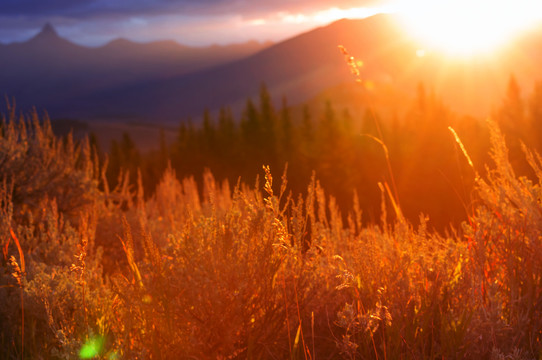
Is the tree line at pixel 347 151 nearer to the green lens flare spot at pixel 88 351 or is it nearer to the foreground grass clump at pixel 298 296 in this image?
the foreground grass clump at pixel 298 296

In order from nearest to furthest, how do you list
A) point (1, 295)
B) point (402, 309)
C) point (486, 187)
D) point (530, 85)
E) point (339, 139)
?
1. point (402, 309)
2. point (486, 187)
3. point (1, 295)
4. point (339, 139)
5. point (530, 85)

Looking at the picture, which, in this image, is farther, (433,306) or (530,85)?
(530,85)

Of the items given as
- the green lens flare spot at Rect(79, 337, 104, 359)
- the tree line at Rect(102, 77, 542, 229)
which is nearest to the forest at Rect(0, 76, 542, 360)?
the green lens flare spot at Rect(79, 337, 104, 359)

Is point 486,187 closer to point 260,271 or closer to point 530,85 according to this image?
point 260,271

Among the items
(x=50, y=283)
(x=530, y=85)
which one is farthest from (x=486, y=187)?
(x=530, y=85)

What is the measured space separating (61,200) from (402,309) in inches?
222

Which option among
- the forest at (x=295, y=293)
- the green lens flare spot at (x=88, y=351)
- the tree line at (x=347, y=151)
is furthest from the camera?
the tree line at (x=347, y=151)

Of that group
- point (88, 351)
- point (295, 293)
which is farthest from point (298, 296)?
point (88, 351)

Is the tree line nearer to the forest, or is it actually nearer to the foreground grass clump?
the forest

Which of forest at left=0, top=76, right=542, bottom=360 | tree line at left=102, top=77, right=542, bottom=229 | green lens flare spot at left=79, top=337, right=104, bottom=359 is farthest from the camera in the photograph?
tree line at left=102, top=77, right=542, bottom=229

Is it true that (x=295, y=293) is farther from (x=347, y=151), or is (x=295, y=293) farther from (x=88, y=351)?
(x=347, y=151)

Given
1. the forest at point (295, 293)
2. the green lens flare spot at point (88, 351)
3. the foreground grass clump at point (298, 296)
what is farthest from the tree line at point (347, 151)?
the green lens flare spot at point (88, 351)

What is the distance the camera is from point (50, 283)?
3988mm

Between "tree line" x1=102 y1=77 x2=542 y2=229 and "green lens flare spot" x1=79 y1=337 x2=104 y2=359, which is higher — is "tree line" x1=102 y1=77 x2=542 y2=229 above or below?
below
